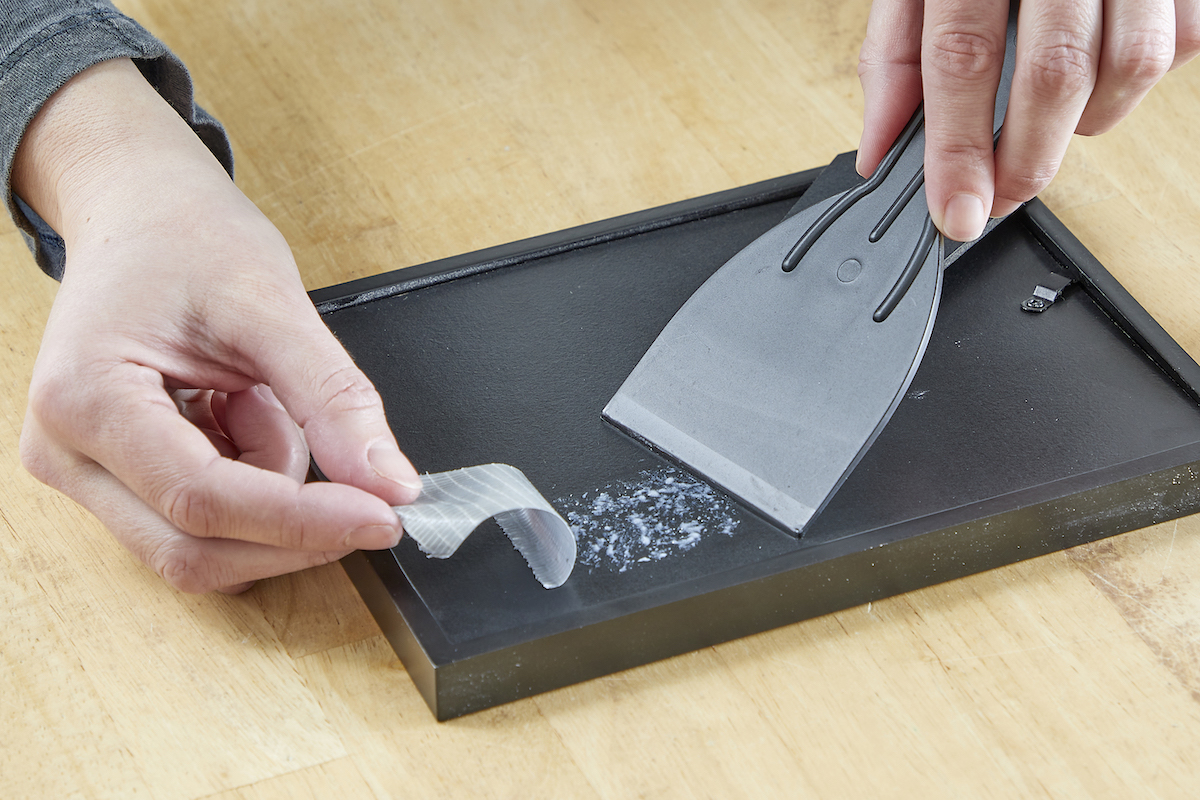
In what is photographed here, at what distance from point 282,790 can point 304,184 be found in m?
0.46

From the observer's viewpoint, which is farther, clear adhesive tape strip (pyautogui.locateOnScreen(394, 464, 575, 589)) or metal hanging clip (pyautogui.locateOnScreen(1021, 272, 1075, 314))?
metal hanging clip (pyautogui.locateOnScreen(1021, 272, 1075, 314))

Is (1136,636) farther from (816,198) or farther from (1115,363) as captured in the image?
(816,198)

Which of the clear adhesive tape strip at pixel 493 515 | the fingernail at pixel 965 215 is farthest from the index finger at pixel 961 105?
the clear adhesive tape strip at pixel 493 515

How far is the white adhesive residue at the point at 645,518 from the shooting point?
57 cm

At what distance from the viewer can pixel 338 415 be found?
1.74 feet

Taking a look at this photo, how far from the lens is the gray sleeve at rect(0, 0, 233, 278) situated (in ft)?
2.04

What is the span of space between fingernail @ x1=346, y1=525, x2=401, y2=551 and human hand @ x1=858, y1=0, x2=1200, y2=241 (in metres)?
0.33

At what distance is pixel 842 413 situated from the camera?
0.61 m

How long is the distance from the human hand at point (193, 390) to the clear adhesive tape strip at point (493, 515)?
0.05ft

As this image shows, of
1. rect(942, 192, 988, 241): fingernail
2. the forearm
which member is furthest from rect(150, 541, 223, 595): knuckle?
rect(942, 192, 988, 241): fingernail

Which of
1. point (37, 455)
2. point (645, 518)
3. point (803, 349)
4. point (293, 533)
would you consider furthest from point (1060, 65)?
point (37, 455)

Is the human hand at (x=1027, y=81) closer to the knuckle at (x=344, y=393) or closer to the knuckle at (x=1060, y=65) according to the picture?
the knuckle at (x=1060, y=65)

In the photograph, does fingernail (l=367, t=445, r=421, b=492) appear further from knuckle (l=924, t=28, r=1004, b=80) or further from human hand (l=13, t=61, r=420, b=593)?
knuckle (l=924, t=28, r=1004, b=80)

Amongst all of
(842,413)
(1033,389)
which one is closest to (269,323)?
(842,413)
